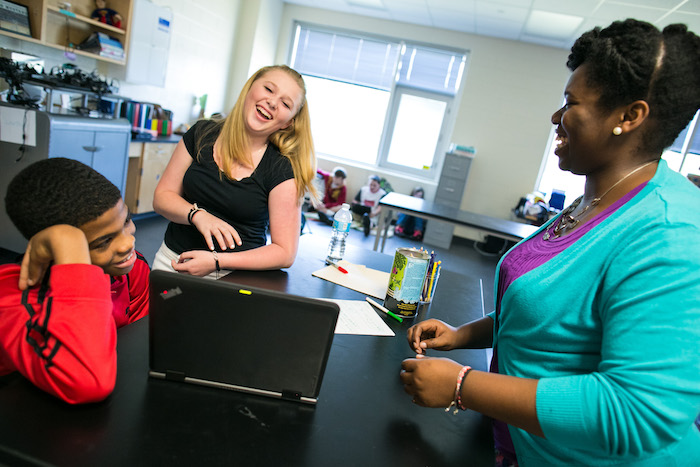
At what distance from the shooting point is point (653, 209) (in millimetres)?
651

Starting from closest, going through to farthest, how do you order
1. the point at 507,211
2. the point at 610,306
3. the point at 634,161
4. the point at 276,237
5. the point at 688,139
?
the point at 610,306 → the point at 634,161 → the point at 276,237 → the point at 688,139 → the point at 507,211

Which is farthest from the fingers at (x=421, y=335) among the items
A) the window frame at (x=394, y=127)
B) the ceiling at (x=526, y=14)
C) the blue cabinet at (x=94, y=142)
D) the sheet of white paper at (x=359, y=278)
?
the window frame at (x=394, y=127)

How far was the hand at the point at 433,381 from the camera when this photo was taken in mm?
763

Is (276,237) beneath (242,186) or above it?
beneath

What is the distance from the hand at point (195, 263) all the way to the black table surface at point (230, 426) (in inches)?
9.5

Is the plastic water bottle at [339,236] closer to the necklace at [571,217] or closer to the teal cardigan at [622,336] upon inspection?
the necklace at [571,217]

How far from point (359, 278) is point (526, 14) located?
190 inches

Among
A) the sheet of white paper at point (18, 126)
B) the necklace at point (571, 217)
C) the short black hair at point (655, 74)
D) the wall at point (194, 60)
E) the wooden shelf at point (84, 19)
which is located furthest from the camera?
the wall at point (194, 60)

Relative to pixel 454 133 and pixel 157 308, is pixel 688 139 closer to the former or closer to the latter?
pixel 454 133

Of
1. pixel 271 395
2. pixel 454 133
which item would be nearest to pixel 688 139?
pixel 454 133

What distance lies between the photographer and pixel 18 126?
3107 mm

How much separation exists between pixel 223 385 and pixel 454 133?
659 cm

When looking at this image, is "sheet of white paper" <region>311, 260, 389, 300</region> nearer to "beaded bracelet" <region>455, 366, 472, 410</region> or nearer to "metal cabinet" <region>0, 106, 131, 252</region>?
"beaded bracelet" <region>455, 366, 472, 410</region>

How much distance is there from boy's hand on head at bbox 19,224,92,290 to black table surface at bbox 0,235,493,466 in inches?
6.8
